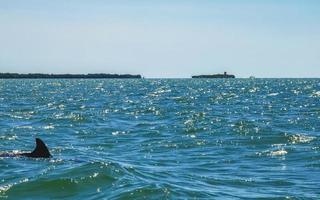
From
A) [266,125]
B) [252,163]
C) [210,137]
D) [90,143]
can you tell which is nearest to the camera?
[252,163]

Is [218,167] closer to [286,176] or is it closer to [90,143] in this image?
[286,176]

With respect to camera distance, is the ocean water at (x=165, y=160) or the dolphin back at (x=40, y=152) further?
the dolphin back at (x=40, y=152)

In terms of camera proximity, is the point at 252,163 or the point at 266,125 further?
the point at 266,125

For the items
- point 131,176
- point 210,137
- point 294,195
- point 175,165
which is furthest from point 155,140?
point 294,195

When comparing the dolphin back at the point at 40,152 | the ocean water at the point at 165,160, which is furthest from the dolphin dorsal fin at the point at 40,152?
the ocean water at the point at 165,160

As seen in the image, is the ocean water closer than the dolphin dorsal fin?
Yes

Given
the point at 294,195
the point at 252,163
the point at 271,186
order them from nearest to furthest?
the point at 294,195
the point at 271,186
the point at 252,163

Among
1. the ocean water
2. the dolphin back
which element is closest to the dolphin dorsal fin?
the dolphin back

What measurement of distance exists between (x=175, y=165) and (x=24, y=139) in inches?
406

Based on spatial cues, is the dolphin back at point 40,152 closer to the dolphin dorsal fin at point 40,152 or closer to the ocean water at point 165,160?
the dolphin dorsal fin at point 40,152

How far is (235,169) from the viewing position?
763 inches

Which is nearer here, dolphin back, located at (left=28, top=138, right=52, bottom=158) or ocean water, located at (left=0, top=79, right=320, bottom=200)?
ocean water, located at (left=0, top=79, right=320, bottom=200)

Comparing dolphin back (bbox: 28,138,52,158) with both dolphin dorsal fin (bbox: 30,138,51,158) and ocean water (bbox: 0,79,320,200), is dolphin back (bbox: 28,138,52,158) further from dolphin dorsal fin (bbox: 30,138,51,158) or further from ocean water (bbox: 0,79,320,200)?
ocean water (bbox: 0,79,320,200)

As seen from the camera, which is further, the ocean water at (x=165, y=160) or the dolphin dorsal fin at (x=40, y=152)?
the dolphin dorsal fin at (x=40, y=152)
